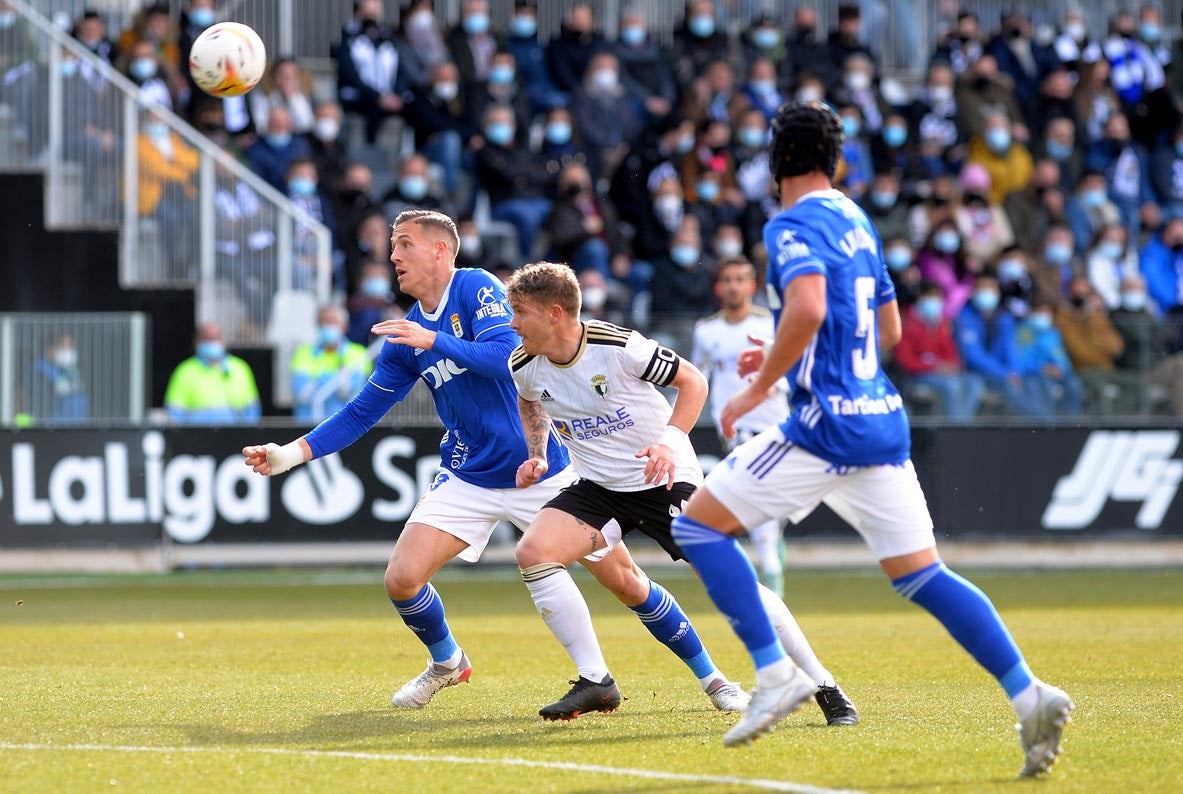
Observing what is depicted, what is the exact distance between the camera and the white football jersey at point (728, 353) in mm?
13445

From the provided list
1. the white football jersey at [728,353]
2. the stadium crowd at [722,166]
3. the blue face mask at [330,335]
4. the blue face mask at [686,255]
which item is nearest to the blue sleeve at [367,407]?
the white football jersey at [728,353]

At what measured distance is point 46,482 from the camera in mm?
16781

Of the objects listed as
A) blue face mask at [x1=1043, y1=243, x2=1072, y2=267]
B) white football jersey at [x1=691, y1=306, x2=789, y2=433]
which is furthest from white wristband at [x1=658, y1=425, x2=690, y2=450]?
blue face mask at [x1=1043, y1=243, x2=1072, y2=267]

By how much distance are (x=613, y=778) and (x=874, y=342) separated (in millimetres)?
1880

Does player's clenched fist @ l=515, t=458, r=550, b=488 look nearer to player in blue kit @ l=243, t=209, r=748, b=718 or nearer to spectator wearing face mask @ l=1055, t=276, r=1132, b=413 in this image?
player in blue kit @ l=243, t=209, r=748, b=718

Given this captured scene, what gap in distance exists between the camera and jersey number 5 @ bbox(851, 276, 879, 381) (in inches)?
247

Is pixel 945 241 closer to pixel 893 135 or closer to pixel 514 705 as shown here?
pixel 893 135

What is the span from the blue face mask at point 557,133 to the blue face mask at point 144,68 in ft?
15.7

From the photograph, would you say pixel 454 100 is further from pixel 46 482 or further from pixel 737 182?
pixel 46 482

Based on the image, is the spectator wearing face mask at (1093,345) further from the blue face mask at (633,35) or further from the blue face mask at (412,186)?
the blue face mask at (412,186)

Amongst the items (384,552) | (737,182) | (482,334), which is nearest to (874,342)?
(482,334)

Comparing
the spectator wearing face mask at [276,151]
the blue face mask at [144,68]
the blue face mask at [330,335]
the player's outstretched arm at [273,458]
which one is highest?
the blue face mask at [144,68]

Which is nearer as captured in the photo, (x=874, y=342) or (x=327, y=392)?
(x=874, y=342)

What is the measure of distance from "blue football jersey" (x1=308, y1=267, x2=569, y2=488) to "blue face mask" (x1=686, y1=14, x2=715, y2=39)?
1550 centimetres
